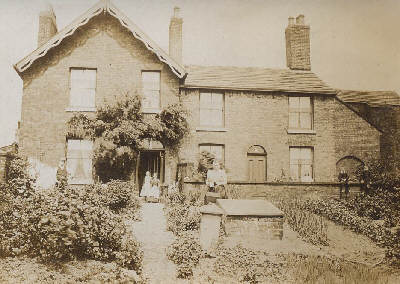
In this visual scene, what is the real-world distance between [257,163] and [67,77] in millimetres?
9319

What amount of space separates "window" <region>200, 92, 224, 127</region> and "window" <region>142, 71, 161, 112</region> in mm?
2240

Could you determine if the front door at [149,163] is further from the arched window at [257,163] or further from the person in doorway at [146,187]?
the arched window at [257,163]

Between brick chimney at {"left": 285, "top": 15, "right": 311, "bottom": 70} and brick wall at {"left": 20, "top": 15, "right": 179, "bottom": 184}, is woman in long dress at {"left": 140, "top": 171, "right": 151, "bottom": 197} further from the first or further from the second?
brick chimney at {"left": 285, "top": 15, "right": 311, "bottom": 70}

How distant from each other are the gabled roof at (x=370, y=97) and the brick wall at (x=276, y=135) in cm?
318

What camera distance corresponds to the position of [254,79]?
18.2m

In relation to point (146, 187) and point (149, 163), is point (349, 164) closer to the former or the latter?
point (149, 163)

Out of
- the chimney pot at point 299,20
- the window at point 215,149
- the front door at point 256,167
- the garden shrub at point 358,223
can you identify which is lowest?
the garden shrub at point 358,223

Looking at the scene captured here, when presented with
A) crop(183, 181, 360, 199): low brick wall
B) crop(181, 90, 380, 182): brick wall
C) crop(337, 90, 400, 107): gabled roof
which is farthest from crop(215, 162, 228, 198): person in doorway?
crop(337, 90, 400, 107): gabled roof

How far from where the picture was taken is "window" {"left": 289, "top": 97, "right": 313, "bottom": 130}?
18094 millimetres

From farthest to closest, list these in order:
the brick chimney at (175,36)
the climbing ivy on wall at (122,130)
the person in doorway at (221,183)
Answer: the brick chimney at (175,36)
the climbing ivy on wall at (122,130)
the person in doorway at (221,183)

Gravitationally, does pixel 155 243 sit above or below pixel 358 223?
below

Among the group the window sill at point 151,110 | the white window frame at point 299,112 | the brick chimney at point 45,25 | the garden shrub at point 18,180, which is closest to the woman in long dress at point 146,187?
the window sill at point 151,110

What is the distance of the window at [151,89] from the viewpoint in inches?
641

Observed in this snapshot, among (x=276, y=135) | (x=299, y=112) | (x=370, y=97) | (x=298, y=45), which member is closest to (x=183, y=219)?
(x=276, y=135)
